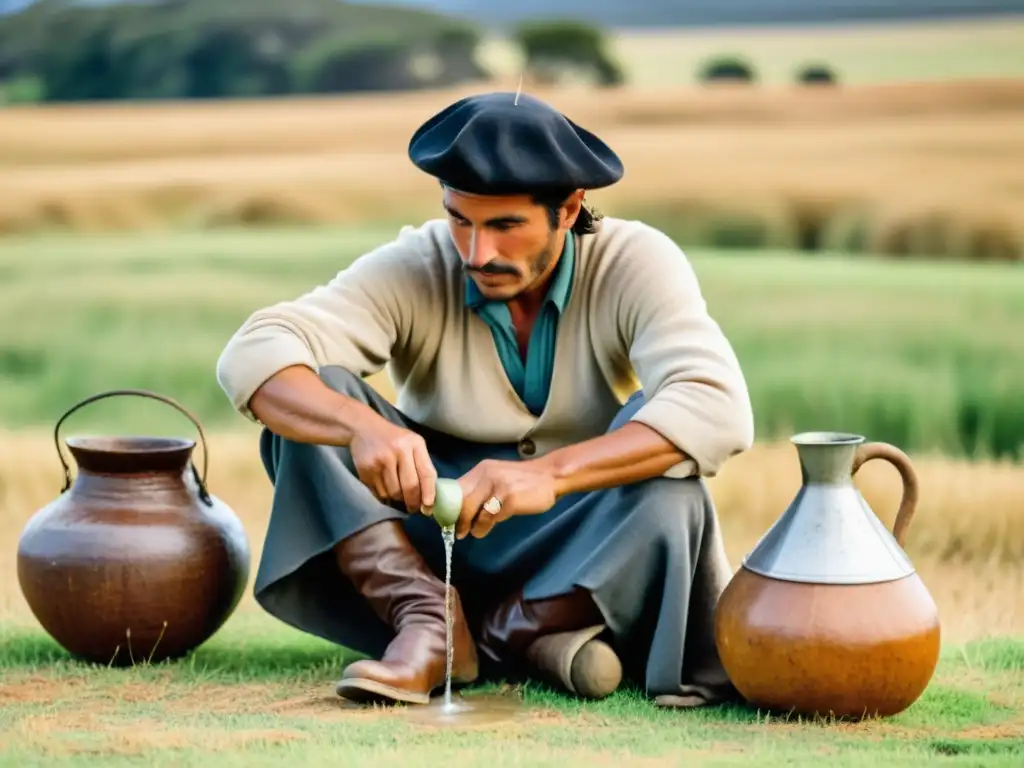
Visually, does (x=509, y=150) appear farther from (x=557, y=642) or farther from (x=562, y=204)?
(x=557, y=642)

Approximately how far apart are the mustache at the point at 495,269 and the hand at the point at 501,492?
0.54m

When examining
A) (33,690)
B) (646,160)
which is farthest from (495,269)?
(646,160)

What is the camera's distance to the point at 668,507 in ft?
14.1

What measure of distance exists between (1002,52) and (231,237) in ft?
21.3

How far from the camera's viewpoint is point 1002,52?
47.4ft

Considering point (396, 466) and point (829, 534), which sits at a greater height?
point (396, 466)

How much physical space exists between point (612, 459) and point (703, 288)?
25.5ft

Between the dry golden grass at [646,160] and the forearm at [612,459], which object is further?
the dry golden grass at [646,160]

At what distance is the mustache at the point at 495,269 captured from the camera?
174 inches

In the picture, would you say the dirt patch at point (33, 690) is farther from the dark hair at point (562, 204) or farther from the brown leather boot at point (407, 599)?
the dark hair at point (562, 204)

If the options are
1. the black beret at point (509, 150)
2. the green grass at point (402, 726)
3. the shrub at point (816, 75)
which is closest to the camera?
the green grass at point (402, 726)

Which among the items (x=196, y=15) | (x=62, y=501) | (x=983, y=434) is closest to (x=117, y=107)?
(x=196, y=15)

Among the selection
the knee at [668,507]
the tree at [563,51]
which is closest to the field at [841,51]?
the tree at [563,51]

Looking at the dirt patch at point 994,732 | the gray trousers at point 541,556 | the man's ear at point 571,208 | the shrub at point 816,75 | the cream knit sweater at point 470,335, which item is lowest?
the dirt patch at point 994,732
